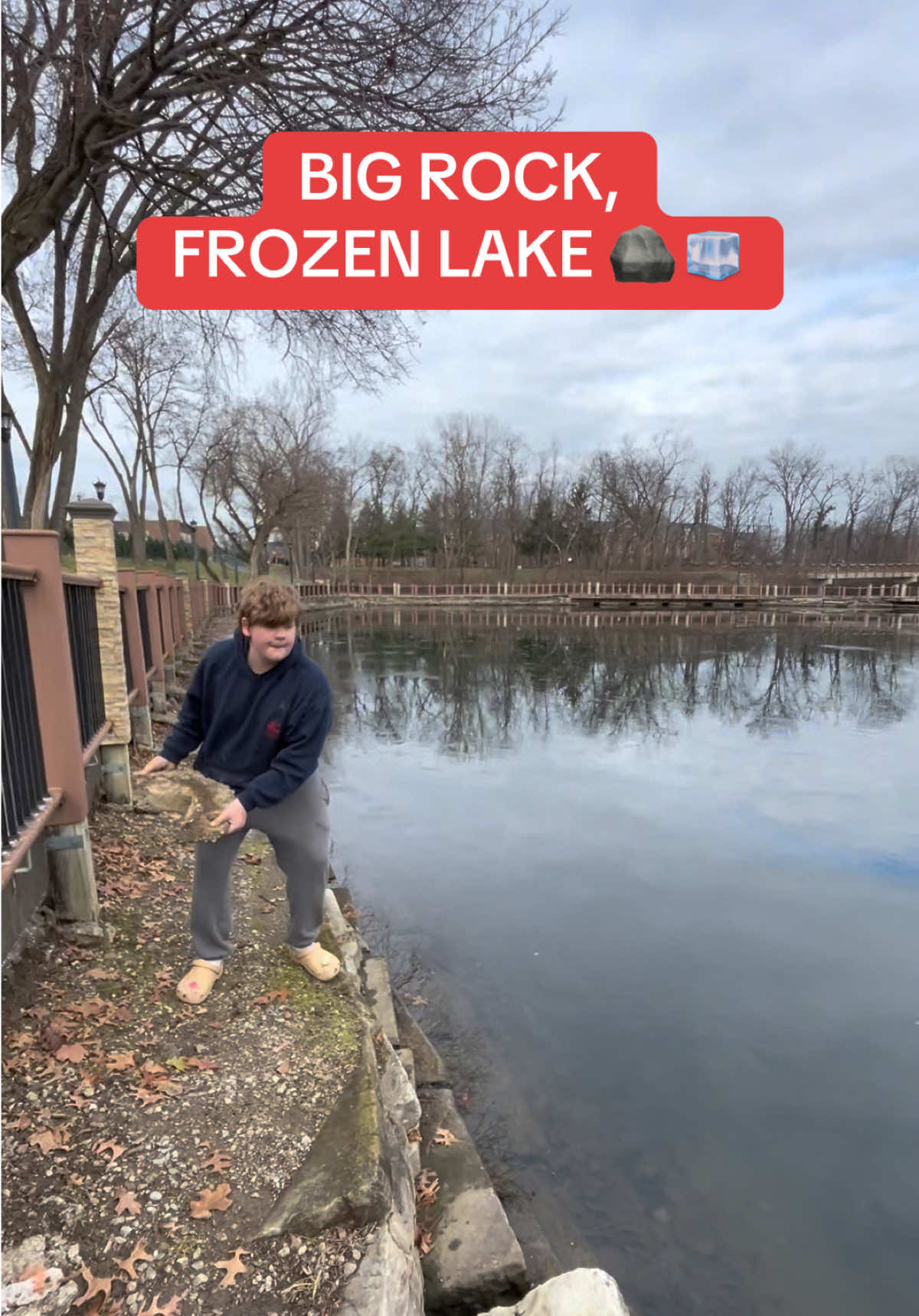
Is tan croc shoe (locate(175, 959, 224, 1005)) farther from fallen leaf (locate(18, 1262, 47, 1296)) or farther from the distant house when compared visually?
the distant house

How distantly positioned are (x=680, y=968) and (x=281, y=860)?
383 centimetres

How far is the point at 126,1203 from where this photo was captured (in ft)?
7.07

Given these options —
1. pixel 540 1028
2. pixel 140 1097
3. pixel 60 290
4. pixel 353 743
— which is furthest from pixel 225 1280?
pixel 60 290

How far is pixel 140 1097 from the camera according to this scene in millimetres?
2549

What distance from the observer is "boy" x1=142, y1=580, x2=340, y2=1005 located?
281 centimetres

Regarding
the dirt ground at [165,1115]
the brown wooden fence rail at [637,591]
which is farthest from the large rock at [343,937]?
the brown wooden fence rail at [637,591]

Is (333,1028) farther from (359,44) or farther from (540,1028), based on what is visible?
(359,44)

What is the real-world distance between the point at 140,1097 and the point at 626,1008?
3642 millimetres

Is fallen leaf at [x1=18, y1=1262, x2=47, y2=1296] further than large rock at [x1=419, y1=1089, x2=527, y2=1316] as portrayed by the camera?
No

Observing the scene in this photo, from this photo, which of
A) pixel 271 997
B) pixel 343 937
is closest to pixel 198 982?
pixel 271 997

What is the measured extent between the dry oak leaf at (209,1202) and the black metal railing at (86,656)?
8.39ft

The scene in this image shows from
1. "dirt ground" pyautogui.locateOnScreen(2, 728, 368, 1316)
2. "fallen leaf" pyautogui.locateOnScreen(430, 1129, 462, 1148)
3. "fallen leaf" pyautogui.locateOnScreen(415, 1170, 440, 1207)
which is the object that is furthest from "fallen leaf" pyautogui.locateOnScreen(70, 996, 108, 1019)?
"fallen leaf" pyautogui.locateOnScreen(430, 1129, 462, 1148)

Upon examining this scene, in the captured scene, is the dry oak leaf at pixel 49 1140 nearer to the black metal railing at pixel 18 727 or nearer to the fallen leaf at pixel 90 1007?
the fallen leaf at pixel 90 1007

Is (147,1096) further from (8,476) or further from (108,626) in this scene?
(8,476)
